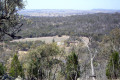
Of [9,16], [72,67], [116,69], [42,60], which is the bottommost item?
[116,69]

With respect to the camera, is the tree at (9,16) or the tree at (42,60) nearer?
the tree at (9,16)

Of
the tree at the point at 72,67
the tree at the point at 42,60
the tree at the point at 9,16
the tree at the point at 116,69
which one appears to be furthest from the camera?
the tree at the point at 42,60

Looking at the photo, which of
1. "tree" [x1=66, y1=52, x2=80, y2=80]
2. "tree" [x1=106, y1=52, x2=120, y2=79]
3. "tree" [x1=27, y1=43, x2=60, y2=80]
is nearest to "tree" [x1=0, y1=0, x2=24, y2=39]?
"tree" [x1=27, y1=43, x2=60, y2=80]

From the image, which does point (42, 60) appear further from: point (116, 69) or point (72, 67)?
point (116, 69)

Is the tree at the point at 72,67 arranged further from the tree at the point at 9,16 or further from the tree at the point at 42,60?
the tree at the point at 9,16

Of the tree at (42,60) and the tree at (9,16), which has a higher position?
Result: the tree at (9,16)

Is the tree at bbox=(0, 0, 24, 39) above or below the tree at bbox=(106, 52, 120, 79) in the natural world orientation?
above

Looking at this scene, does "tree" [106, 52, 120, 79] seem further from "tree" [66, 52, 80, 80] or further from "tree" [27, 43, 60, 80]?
"tree" [27, 43, 60, 80]

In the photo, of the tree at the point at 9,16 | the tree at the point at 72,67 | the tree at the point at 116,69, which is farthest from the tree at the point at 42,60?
the tree at the point at 9,16

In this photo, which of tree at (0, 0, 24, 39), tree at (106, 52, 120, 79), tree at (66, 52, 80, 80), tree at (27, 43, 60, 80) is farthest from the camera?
tree at (27, 43, 60, 80)

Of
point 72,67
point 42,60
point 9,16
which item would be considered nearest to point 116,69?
point 72,67

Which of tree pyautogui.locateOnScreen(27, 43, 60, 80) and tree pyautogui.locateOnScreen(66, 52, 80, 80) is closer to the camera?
tree pyautogui.locateOnScreen(66, 52, 80, 80)

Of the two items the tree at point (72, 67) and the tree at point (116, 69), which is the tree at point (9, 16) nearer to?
the tree at point (72, 67)

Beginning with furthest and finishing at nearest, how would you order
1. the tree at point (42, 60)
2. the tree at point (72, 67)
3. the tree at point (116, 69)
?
the tree at point (42, 60), the tree at point (72, 67), the tree at point (116, 69)
